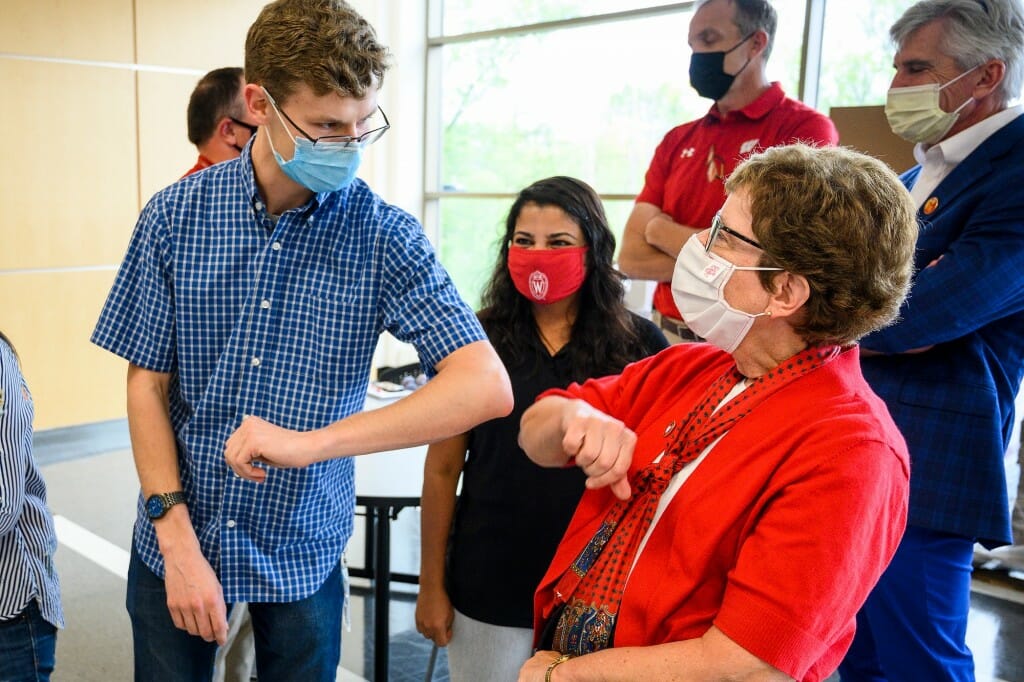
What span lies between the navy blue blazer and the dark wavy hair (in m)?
0.54

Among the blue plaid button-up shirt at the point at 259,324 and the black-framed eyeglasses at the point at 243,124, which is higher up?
the black-framed eyeglasses at the point at 243,124

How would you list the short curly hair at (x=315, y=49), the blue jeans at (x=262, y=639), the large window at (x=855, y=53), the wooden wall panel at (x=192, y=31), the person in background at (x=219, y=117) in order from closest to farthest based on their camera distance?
the short curly hair at (x=315, y=49) → the blue jeans at (x=262, y=639) → the person in background at (x=219, y=117) → the large window at (x=855, y=53) → the wooden wall panel at (x=192, y=31)

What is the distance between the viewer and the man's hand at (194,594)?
128 cm

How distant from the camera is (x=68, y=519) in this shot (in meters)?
3.83

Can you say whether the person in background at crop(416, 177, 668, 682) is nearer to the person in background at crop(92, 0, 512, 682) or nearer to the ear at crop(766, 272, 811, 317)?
the person in background at crop(92, 0, 512, 682)

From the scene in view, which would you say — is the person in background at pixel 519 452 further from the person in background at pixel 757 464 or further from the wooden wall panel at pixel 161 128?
the wooden wall panel at pixel 161 128

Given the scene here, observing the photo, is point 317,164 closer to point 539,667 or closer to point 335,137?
point 335,137

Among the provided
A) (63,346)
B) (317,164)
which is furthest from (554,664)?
(63,346)

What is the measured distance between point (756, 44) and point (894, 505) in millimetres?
1768

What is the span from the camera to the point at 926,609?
1746mm

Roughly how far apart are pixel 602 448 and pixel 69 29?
497 centimetres

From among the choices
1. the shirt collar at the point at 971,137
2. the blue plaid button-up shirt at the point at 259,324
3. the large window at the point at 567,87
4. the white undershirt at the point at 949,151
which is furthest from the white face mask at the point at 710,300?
the large window at the point at 567,87

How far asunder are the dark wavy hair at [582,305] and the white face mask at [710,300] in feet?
1.88

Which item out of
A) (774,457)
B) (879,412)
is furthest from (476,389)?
(879,412)
